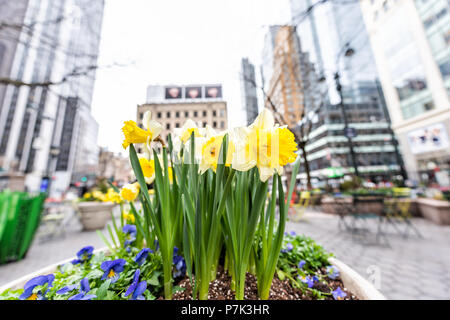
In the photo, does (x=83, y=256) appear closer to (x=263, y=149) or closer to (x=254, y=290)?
(x=254, y=290)

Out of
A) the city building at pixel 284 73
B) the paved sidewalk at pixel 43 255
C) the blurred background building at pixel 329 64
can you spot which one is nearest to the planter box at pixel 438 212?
the blurred background building at pixel 329 64

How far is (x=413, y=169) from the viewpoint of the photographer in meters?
11.3

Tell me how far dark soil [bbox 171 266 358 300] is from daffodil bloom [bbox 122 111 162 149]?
0.50 metres

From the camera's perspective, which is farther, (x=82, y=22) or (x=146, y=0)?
(x=82, y=22)

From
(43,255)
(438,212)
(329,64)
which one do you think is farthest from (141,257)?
(438,212)

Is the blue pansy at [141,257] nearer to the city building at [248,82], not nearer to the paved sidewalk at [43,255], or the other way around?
the city building at [248,82]

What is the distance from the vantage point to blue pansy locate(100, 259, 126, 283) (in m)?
0.52

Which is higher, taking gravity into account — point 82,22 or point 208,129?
point 82,22

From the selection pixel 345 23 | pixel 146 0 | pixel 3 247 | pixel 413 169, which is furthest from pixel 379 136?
pixel 3 247

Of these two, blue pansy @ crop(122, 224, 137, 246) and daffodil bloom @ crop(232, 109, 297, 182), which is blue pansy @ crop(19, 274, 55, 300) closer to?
blue pansy @ crop(122, 224, 137, 246)

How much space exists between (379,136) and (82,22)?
15.5m

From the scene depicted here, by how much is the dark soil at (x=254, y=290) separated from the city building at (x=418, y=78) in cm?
1236

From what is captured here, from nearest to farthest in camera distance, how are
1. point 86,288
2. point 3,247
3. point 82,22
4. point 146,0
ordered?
point 86,288 → point 146,0 → point 3,247 → point 82,22
